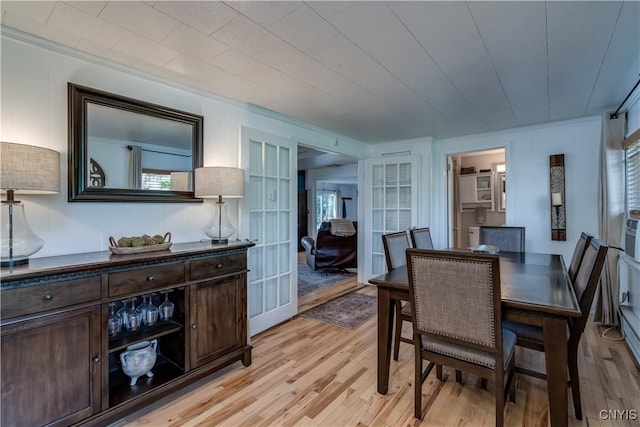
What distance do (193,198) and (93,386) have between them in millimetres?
1413

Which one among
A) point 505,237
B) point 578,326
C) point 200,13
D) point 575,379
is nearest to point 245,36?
point 200,13

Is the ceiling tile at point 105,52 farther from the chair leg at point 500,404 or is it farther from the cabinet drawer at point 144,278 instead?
the chair leg at point 500,404

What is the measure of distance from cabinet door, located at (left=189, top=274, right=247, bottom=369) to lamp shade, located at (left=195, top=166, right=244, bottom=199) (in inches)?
26.6

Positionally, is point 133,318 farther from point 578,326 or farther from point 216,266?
point 578,326

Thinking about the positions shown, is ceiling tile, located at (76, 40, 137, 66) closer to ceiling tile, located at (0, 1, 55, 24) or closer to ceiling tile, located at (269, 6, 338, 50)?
ceiling tile, located at (0, 1, 55, 24)

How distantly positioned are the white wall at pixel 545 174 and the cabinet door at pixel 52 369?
440 cm

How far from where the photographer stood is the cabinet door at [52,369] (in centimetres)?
136

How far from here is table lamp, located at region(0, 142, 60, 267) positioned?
59.0 inches

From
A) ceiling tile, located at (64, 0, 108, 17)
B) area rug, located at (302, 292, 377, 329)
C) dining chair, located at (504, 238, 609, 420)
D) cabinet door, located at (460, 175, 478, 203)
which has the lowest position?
area rug, located at (302, 292, 377, 329)

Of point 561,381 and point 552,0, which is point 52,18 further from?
point 561,381

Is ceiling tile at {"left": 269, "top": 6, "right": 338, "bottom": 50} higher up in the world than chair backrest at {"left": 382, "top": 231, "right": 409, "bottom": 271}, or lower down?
higher up

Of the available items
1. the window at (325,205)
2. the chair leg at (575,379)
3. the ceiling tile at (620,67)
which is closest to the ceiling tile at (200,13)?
the ceiling tile at (620,67)


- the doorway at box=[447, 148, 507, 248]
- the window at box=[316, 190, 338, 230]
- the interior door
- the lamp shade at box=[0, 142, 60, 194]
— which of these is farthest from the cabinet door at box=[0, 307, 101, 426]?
the window at box=[316, 190, 338, 230]

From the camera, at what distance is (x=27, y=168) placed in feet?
5.08
